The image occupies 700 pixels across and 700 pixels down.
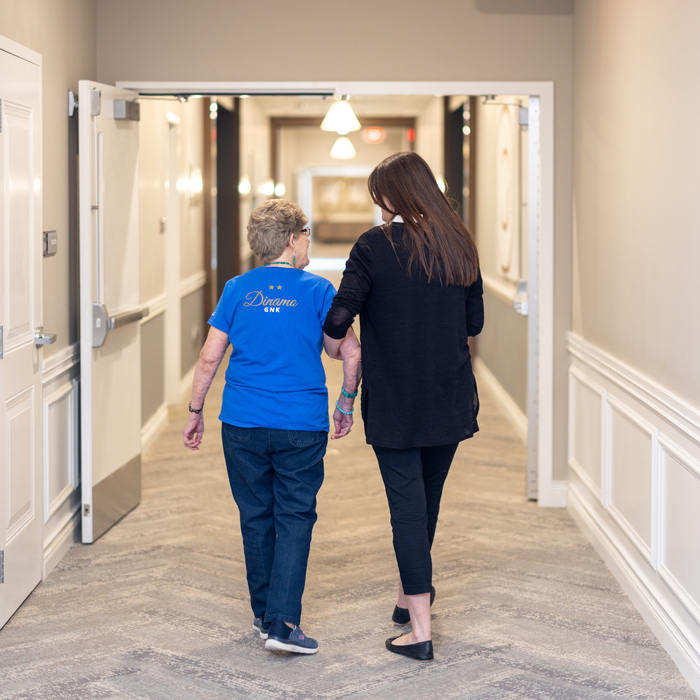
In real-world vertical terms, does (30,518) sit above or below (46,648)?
above

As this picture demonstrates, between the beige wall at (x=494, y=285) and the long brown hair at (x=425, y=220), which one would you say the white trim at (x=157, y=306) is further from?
the long brown hair at (x=425, y=220)

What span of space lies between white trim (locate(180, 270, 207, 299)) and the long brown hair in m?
4.32

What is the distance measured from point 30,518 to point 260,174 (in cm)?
976

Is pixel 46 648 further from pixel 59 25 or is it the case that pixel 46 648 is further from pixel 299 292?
pixel 59 25

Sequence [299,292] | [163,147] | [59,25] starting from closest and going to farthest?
[299,292], [59,25], [163,147]

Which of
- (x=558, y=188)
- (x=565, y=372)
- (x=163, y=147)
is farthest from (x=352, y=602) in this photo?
(x=163, y=147)

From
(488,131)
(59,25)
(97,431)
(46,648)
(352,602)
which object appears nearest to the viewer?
(46,648)

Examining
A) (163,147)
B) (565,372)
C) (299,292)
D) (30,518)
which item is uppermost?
(163,147)

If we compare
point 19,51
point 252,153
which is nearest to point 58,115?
point 19,51

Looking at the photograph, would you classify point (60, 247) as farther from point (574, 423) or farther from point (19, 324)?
point (574, 423)

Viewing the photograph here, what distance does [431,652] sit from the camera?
104 inches

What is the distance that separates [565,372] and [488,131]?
11.1 feet

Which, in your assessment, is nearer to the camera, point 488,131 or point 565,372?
point 565,372

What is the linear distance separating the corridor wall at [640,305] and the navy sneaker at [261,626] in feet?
4.14
